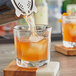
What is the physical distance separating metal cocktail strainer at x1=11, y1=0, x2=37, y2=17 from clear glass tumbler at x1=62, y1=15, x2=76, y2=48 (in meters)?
0.41

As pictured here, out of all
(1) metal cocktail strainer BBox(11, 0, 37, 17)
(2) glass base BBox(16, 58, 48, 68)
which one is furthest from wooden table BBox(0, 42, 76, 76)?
(1) metal cocktail strainer BBox(11, 0, 37, 17)

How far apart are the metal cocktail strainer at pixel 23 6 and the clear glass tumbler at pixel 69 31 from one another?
1.36 feet

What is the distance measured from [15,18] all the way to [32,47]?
19.0 inches

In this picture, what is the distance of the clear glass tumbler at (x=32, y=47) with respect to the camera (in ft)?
2.66

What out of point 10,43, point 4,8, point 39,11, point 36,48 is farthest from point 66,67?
point 39,11

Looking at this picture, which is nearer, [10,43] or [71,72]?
[71,72]

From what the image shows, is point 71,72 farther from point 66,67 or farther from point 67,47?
point 67,47

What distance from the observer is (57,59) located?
1090 mm

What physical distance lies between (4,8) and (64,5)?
1.09 m

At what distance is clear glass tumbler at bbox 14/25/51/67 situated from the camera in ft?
2.66

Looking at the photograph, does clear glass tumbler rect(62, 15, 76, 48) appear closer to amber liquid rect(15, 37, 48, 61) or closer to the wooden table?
the wooden table

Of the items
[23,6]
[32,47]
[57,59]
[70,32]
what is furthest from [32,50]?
[70,32]

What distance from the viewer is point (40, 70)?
0.79 meters

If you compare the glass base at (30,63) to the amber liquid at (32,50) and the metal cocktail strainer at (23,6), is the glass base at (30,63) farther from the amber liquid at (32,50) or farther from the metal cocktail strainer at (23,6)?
the metal cocktail strainer at (23,6)
